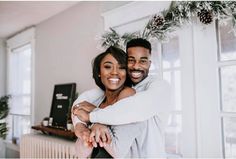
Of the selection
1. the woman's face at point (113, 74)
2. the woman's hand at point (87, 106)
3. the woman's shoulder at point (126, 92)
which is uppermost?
the woman's face at point (113, 74)

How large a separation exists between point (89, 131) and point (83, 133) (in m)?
0.02

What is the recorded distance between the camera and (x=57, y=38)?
2.49 m

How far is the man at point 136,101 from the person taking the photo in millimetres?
584

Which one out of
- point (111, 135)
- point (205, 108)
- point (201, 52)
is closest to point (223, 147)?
point (205, 108)

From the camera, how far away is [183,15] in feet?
4.17

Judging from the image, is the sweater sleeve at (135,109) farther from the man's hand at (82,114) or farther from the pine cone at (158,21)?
the pine cone at (158,21)

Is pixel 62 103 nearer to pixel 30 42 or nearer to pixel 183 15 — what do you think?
pixel 30 42

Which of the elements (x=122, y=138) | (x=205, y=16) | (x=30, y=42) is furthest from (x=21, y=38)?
(x=122, y=138)

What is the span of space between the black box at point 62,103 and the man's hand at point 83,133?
1.44m

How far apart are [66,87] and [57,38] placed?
1.81 ft

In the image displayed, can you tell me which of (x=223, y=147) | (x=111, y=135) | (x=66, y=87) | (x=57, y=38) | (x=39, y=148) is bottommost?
(x=39, y=148)

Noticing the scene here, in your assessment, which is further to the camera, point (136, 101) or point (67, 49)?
point (67, 49)

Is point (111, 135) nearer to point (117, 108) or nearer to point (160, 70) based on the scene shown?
point (117, 108)

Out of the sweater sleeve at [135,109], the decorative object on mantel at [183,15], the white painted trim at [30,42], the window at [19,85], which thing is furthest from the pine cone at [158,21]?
the window at [19,85]
